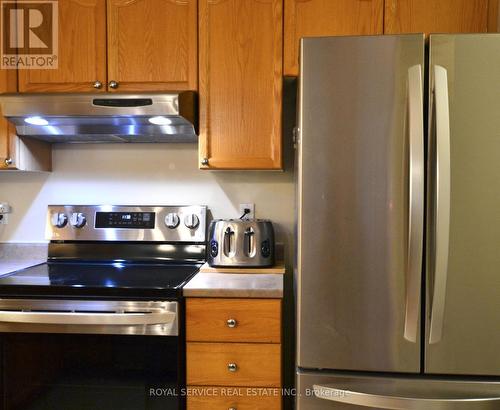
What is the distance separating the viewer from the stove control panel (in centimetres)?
180

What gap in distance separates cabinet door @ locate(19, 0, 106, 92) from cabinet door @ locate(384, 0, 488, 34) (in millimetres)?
1215

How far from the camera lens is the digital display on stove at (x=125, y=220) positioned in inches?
71.6

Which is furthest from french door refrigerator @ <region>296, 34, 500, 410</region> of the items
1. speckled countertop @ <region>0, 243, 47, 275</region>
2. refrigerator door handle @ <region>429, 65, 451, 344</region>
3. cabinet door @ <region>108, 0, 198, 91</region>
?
speckled countertop @ <region>0, 243, 47, 275</region>

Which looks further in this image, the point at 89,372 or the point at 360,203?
the point at 89,372

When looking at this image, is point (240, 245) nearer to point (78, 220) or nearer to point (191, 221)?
point (191, 221)

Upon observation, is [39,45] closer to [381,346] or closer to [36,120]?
[36,120]

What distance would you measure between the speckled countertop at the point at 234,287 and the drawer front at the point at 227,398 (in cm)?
34

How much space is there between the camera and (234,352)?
1318mm

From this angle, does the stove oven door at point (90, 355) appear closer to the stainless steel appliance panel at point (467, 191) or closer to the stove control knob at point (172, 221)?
the stove control knob at point (172, 221)

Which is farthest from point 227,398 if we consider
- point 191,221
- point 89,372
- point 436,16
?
point 436,16

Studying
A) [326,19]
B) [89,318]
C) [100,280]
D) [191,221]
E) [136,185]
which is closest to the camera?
[89,318]

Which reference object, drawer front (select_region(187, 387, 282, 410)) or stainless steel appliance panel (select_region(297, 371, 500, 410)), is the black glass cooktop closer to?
drawer front (select_region(187, 387, 282, 410))

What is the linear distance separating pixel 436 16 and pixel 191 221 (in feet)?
4.50

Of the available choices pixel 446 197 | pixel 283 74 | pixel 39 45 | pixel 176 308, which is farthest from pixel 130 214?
pixel 446 197
